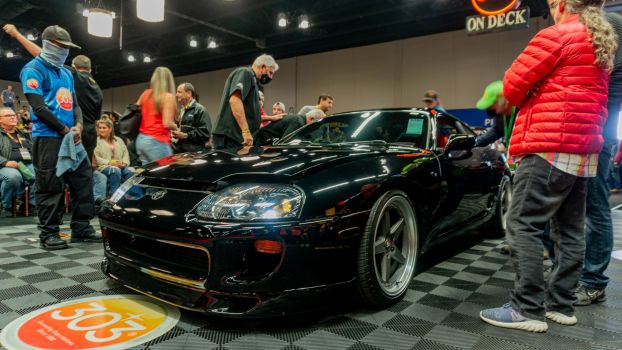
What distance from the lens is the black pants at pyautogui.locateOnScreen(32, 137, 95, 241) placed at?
293cm

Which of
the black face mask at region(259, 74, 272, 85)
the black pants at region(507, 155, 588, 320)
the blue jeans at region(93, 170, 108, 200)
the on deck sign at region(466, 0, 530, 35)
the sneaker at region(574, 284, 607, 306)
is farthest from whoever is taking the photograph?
the on deck sign at region(466, 0, 530, 35)

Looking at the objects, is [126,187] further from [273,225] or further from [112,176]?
[112,176]

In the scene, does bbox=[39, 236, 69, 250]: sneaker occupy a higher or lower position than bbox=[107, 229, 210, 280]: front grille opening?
lower

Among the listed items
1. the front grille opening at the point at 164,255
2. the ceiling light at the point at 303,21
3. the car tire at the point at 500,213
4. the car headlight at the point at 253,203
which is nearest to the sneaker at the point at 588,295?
the car tire at the point at 500,213

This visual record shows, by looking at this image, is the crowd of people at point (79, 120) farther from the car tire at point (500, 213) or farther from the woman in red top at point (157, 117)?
the car tire at point (500, 213)

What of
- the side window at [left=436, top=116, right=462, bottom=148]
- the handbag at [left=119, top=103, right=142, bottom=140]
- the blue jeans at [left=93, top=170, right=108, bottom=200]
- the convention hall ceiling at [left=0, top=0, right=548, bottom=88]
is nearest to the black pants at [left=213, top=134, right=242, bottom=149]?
the handbag at [left=119, top=103, right=142, bottom=140]

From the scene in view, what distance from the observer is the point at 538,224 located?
1.70 m

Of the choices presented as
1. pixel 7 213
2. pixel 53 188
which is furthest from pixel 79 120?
pixel 7 213

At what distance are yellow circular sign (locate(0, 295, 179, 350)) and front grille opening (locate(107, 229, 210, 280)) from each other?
0.24 meters

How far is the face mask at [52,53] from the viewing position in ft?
9.53

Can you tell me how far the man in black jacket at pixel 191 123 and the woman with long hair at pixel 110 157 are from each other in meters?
1.36

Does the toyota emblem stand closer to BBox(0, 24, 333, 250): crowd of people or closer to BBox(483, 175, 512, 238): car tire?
BBox(0, 24, 333, 250): crowd of people

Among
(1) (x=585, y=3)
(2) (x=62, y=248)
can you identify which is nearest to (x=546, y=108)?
(1) (x=585, y=3)

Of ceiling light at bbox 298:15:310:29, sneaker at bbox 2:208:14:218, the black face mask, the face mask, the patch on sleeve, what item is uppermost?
ceiling light at bbox 298:15:310:29
